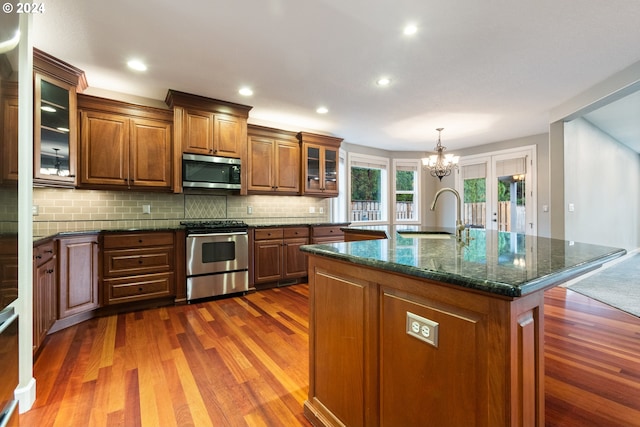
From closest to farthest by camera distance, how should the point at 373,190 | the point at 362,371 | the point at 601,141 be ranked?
the point at 362,371
the point at 601,141
the point at 373,190

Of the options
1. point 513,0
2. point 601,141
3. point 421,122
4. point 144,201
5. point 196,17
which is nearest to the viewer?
point 513,0

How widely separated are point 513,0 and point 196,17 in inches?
83.7

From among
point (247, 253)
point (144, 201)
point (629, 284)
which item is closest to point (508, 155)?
point (629, 284)

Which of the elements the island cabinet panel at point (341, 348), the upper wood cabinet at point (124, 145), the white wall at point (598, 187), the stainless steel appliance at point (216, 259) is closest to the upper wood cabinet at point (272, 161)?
the stainless steel appliance at point (216, 259)

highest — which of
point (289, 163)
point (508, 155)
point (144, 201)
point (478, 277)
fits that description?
point (508, 155)

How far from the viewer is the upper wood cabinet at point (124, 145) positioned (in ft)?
9.84

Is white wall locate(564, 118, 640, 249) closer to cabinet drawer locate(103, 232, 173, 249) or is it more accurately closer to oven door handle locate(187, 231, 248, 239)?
oven door handle locate(187, 231, 248, 239)

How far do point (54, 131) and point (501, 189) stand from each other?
6.64 m

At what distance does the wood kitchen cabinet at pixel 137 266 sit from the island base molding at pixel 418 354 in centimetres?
243

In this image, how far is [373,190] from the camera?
611 centimetres

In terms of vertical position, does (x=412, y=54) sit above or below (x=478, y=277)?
above

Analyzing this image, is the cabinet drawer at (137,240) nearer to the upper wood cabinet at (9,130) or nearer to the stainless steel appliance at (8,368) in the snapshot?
the upper wood cabinet at (9,130)

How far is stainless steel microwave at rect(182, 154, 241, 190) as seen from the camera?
338 cm

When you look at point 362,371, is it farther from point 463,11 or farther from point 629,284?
point 629,284
